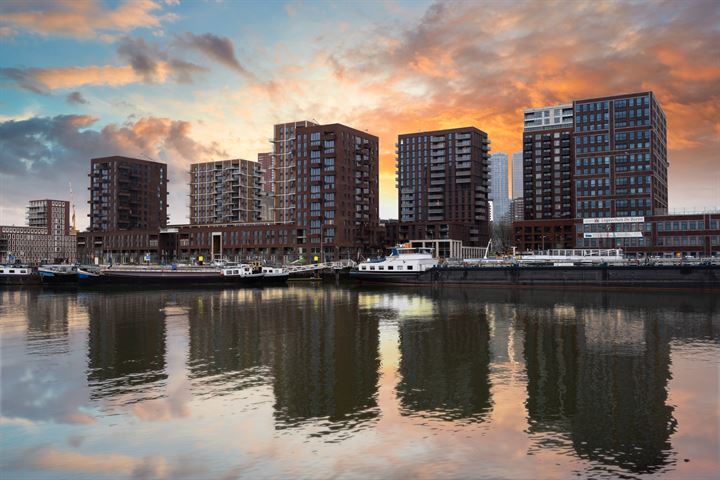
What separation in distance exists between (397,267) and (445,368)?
85017mm

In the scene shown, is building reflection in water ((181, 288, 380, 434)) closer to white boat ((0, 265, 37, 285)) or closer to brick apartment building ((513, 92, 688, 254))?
white boat ((0, 265, 37, 285))

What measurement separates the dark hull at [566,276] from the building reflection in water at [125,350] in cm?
6042

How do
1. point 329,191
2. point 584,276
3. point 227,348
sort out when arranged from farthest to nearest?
point 329,191 < point 584,276 < point 227,348

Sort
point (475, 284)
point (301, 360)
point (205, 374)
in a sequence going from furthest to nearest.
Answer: point (475, 284), point (301, 360), point (205, 374)

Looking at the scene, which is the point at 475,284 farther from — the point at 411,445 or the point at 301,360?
the point at 411,445

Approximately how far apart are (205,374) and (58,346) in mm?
18928

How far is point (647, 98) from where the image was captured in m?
184

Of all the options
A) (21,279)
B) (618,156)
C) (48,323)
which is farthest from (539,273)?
(21,279)

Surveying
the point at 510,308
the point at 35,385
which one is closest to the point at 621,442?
the point at 35,385

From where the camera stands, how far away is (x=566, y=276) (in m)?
107

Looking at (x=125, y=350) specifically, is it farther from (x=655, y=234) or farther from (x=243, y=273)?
(x=655, y=234)

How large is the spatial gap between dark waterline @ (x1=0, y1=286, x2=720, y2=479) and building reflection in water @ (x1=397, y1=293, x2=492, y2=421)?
173 millimetres

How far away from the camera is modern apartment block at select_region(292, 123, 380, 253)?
7347 inches

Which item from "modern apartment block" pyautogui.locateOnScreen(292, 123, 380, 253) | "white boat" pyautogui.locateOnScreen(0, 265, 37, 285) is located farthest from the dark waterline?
"modern apartment block" pyautogui.locateOnScreen(292, 123, 380, 253)
